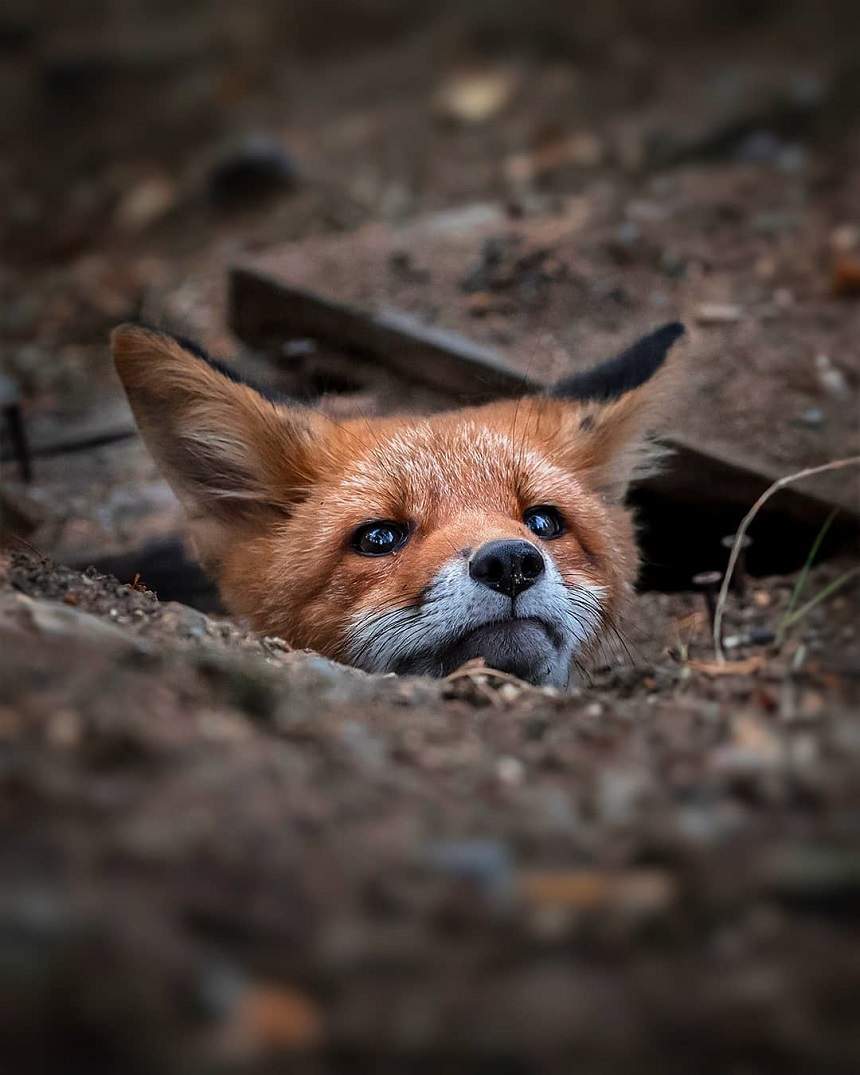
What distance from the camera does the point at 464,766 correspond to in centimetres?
262

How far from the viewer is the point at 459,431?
5.12 metres

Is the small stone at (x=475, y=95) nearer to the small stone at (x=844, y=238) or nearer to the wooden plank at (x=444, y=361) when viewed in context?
the small stone at (x=844, y=238)

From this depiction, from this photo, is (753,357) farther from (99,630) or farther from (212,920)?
(212,920)

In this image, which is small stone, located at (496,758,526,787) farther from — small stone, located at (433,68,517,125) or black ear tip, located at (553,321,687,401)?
small stone, located at (433,68,517,125)

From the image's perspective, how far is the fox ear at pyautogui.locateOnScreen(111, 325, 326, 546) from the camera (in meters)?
4.92

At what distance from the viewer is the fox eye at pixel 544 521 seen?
4910 millimetres

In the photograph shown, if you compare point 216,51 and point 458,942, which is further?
point 216,51

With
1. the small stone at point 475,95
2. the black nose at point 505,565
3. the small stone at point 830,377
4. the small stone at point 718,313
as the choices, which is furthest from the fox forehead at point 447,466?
the small stone at point 475,95

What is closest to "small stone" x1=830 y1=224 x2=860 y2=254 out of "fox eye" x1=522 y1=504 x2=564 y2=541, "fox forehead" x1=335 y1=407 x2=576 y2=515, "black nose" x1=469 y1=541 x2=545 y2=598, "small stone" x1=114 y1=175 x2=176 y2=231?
"fox forehead" x1=335 y1=407 x2=576 y2=515

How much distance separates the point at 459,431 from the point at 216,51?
33.1ft

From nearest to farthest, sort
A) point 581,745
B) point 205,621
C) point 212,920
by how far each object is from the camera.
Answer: point 212,920 < point 581,745 < point 205,621

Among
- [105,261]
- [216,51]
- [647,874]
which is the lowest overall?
[105,261]

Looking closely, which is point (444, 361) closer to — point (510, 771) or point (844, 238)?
point (844, 238)

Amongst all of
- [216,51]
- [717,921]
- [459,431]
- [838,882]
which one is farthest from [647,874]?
[216,51]
